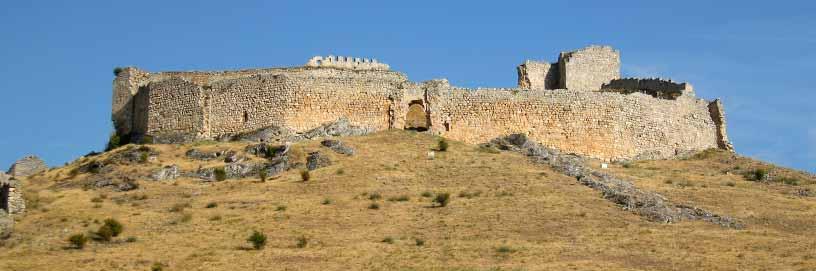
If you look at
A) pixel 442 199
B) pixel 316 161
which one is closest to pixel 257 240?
pixel 442 199

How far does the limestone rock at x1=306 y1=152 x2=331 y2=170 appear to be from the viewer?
4097 centimetres

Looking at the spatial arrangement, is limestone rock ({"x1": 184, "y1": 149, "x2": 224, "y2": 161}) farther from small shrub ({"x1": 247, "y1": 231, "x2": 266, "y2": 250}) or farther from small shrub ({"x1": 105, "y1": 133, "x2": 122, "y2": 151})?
small shrub ({"x1": 247, "y1": 231, "x2": 266, "y2": 250})

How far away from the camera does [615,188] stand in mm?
38594

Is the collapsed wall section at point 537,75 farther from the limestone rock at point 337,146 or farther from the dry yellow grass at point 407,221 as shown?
the limestone rock at point 337,146

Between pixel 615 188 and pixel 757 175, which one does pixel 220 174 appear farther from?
pixel 757 175

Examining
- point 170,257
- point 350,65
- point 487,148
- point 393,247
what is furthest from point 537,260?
point 350,65

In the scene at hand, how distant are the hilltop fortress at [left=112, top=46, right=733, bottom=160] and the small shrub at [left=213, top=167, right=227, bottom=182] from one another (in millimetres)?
4940

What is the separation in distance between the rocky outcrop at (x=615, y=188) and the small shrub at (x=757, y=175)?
538cm

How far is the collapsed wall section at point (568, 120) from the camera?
154ft

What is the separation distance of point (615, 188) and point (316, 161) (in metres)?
9.07

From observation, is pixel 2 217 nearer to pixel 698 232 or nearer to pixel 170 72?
pixel 170 72

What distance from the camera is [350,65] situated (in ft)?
161

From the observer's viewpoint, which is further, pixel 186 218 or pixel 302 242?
pixel 186 218

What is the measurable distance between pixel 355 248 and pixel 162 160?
1289cm
